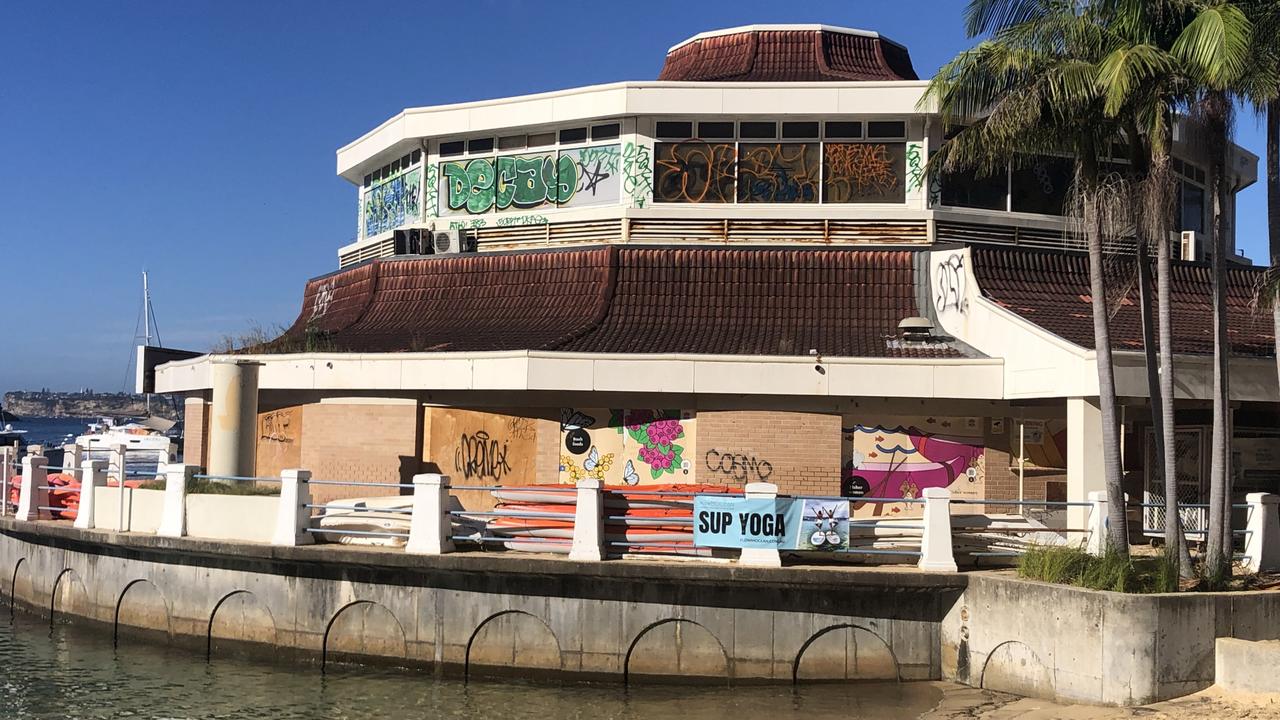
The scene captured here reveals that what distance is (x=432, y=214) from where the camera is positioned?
3103 cm

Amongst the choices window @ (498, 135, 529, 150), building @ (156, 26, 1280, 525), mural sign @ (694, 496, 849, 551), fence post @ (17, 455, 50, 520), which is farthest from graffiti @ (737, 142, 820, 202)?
fence post @ (17, 455, 50, 520)

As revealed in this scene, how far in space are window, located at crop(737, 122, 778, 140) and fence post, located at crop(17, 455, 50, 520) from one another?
1620 cm

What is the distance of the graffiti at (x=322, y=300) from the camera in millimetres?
32438

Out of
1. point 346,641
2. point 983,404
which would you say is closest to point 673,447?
point 983,404

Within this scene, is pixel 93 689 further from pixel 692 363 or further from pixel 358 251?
pixel 358 251

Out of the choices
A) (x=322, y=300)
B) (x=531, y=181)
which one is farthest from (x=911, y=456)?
(x=322, y=300)

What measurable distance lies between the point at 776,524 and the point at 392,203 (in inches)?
750

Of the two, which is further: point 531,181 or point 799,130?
point 531,181

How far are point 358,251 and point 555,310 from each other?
30.6ft

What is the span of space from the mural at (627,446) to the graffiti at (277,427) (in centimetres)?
694

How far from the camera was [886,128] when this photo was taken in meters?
28.1

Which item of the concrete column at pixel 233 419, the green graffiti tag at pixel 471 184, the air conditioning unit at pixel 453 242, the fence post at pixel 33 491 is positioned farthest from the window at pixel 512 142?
the fence post at pixel 33 491

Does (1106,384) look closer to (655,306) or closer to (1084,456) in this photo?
(1084,456)

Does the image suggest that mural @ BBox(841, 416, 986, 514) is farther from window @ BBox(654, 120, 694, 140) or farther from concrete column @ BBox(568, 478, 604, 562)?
window @ BBox(654, 120, 694, 140)
